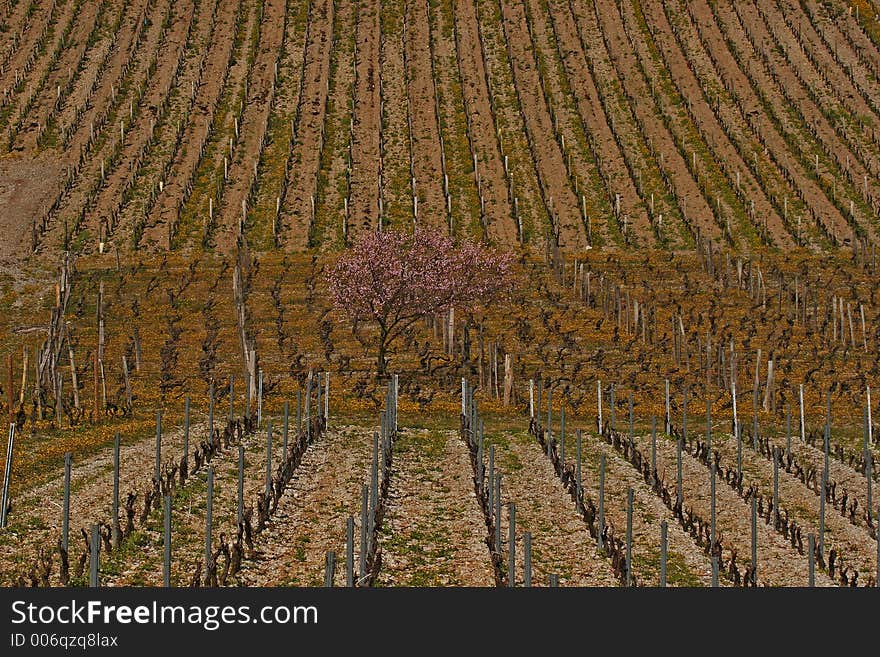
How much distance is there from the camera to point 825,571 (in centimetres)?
2469

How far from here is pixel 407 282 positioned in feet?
142

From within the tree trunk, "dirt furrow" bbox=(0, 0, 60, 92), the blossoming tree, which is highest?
"dirt furrow" bbox=(0, 0, 60, 92)

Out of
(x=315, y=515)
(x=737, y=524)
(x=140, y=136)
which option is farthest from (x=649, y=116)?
(x=315, y=515)

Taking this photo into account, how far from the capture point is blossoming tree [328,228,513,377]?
4338cm

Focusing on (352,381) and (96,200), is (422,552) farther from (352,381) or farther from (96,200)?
(96,200)

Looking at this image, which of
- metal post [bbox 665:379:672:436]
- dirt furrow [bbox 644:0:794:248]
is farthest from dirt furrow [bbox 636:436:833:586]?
dirt furrow [bbox 644:0:794:248]

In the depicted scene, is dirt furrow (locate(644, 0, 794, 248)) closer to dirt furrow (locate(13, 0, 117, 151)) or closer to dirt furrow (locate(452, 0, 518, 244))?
dirt furrow (locate(452, 0, 518, 244))

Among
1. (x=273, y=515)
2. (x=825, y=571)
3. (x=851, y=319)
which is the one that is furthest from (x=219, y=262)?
(x=825, y=571)

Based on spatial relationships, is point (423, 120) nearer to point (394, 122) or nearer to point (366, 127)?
point (394, 122)

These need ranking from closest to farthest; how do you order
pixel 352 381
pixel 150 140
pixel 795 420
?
pixel 795 420 < pixel 352 381 < pixel 150 140

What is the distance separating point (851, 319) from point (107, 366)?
23.5m

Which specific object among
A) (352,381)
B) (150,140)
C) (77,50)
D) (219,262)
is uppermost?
(77,50)

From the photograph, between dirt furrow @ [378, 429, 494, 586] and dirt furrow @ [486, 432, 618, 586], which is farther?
dirt furrow @ [486, 432, 618, 586]

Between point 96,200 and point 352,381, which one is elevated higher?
point 96,200
